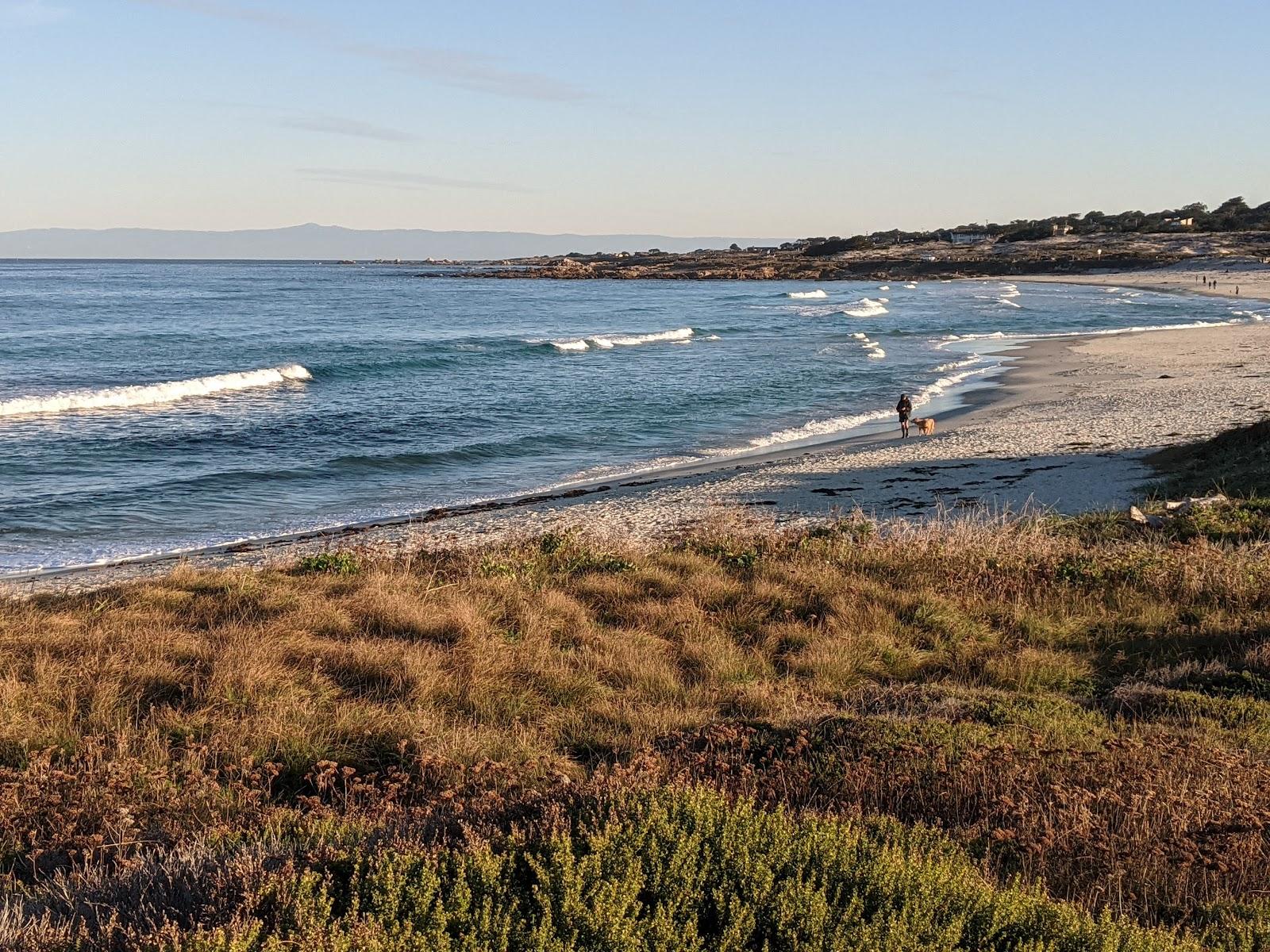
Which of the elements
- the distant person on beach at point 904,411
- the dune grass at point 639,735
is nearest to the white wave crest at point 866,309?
the distant person on beach at point 904,411

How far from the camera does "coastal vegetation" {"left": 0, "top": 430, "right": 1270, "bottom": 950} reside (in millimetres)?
3451

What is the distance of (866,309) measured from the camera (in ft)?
246

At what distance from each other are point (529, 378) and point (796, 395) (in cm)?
1200

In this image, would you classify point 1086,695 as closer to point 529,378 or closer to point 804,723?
point 804,723

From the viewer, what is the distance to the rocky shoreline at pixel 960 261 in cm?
10884

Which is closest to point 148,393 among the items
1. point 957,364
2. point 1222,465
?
point 1222,465

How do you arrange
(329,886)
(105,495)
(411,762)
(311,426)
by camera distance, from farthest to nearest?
(311,426) → (105,495) → (411,762) → (329,886)

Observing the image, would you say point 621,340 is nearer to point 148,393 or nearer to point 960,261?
point 148,393

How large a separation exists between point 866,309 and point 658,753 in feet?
240

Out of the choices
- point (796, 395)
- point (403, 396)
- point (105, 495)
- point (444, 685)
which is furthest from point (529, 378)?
point (444, 685)

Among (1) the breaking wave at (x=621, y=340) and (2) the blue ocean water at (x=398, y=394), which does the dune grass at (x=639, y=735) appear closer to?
(2) the blue ocean water at (x=398, y=394)

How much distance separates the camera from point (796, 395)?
35625mm

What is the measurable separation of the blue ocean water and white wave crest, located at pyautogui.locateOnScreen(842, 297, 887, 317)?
39 cm

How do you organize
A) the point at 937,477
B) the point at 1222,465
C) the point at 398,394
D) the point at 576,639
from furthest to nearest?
the point at 398,394 < the point at 937,477 < the point at 1222,465 < the point at 576,639
